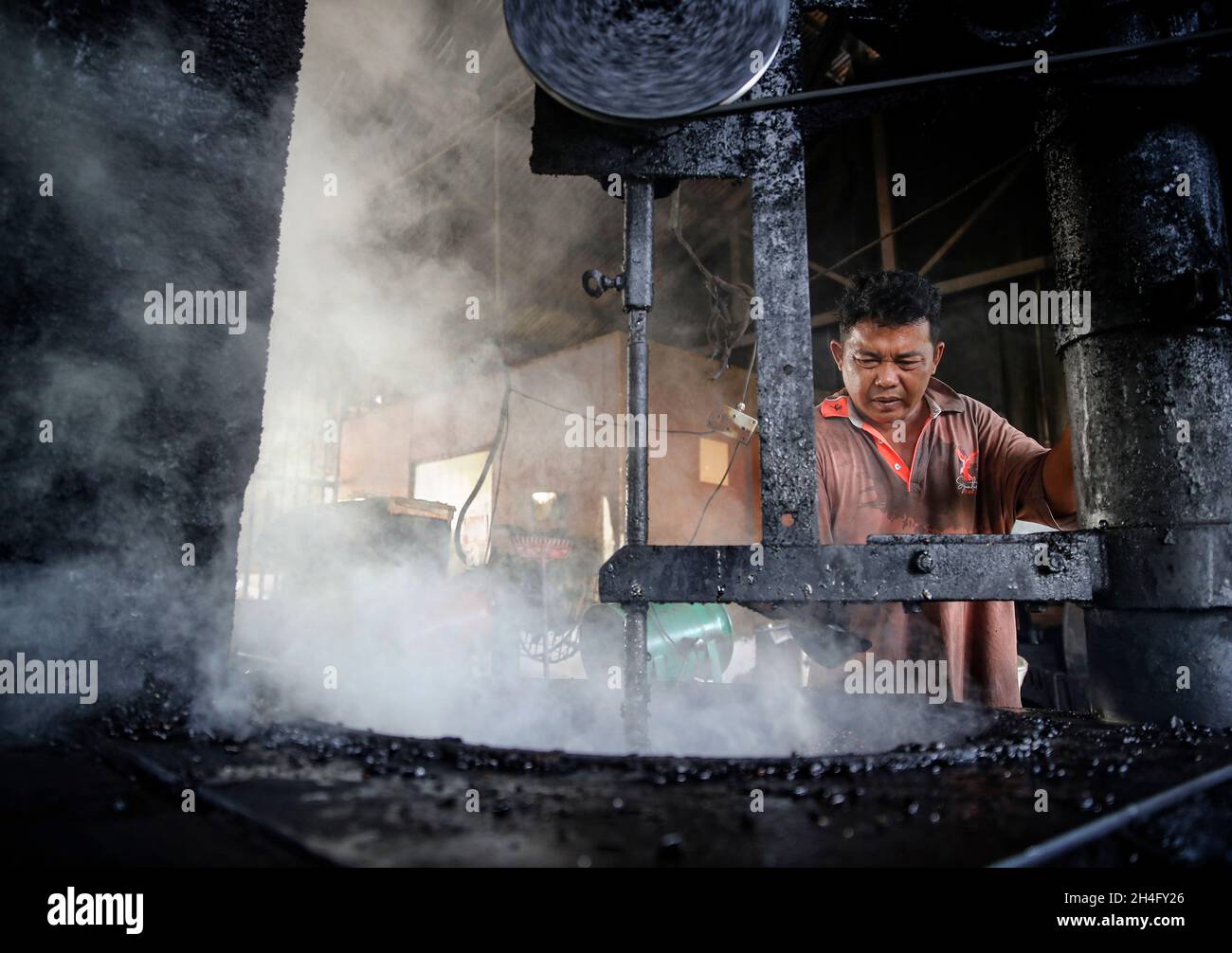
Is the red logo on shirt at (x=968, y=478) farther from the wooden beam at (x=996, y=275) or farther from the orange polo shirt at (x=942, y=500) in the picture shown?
the wooden beam at (x=996, y=275)

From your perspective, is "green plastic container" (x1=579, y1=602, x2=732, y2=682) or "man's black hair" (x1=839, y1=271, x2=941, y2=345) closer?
"man's black hair" (x1=839, y1=271, x2=941, y2=345)

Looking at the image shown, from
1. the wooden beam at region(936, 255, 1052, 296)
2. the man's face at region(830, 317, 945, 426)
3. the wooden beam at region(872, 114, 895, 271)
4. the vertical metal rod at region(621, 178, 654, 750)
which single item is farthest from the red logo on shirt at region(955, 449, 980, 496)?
the wooden beam at region(872, 114, 895, 271)

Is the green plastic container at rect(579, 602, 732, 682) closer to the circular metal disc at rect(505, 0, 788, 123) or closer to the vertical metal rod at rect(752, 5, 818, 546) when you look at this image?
the vertical metal rod at rect(752, 5, 818, 546)

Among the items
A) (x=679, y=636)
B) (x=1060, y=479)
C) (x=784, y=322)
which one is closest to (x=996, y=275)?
(x=1060, y=479)

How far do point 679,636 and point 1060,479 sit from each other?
2.60 m

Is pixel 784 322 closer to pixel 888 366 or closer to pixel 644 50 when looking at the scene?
pixel 644 50

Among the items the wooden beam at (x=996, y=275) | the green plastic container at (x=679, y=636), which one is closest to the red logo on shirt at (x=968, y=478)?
the green plastic container at (x=679, y=636)

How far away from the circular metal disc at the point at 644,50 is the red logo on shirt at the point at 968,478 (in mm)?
2443

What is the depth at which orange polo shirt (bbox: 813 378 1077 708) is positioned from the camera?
3424 mm

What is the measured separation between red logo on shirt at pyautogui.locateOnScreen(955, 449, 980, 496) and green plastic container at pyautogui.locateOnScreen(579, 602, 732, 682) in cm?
152

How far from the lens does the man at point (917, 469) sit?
3.41 meters

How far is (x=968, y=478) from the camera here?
3.59 metres
